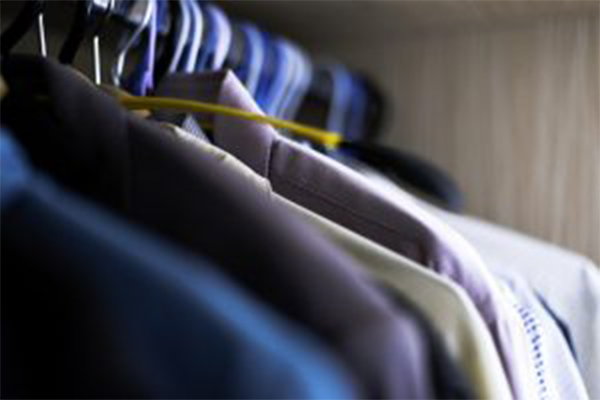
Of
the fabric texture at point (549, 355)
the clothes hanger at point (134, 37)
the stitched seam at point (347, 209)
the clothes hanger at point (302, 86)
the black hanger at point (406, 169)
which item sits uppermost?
the clothes hanger at point (134, 37)

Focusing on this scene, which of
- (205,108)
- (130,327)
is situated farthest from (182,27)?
(130,327)

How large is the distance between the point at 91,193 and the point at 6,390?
0.10m

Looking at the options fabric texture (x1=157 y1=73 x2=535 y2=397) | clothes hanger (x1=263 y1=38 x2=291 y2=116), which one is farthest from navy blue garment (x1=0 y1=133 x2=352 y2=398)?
clothes hanger (x1=263 y1=38 x2=291 y2=116)

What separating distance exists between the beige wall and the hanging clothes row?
31 cm

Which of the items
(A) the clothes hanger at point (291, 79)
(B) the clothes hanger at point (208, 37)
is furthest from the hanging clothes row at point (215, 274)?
(A) the clothes hanger at point (291, 79)

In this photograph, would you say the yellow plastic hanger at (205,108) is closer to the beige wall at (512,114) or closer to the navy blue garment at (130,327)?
the navy blue garment at (130,327)

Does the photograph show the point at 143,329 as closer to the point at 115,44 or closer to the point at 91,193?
the point at 91,193

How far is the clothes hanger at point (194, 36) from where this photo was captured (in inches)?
22.1

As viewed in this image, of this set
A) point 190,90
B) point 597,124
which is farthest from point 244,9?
point 597,124

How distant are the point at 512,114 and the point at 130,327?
61 centimetres

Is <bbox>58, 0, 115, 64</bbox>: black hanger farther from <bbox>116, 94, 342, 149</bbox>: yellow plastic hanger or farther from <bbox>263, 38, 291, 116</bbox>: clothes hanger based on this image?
<bbox>263, 38, 291, 116</bbox>: clothes hanger

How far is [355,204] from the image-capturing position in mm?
420

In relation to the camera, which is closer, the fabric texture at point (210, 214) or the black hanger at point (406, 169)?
the fabric texture at point (210, 214)

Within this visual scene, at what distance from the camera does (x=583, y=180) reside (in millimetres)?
713
